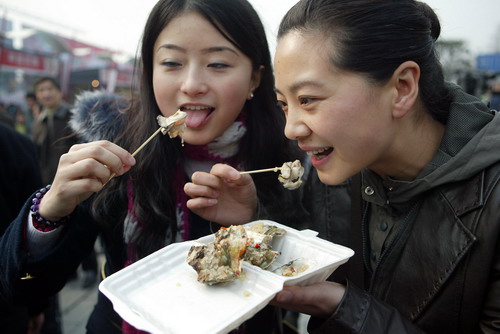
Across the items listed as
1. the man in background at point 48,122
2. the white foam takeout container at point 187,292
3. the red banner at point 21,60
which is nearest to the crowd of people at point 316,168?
the white foam takeout container at point 187,292

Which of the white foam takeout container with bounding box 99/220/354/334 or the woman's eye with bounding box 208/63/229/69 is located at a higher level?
the woman's eye with bounding box 208/63/229/69

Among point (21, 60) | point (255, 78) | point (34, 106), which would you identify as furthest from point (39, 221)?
point (21, 60)

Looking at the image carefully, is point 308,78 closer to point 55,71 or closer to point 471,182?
point 471,182

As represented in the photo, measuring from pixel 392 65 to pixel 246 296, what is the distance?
1185 millimetres

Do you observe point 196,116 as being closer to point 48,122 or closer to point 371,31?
point 371,31

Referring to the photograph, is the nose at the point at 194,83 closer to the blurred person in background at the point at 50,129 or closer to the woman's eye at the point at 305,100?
the woman's eye at the point at 305,100

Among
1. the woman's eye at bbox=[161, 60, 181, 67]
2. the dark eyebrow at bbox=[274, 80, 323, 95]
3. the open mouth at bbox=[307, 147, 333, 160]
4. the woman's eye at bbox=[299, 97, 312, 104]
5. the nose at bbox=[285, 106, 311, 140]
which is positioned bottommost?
the open mouth at bbox=[307, 147, 333, 160]

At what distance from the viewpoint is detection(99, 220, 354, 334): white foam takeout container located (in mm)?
1207

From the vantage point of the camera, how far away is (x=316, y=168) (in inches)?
70.5

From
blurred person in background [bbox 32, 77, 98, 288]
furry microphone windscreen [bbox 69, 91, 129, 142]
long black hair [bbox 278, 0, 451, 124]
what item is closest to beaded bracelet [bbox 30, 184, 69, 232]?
furry microphone windscreen [bbox 69, 91, 129, 142]

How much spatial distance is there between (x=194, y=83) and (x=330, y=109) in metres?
0.78

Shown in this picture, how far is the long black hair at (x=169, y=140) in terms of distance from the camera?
2039 millimetres

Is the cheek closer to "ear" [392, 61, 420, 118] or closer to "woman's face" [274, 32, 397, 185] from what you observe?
"woman's face" [274, 32, 397, 185]

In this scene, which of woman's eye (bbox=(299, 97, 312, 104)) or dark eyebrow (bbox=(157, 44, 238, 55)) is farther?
dark eyebrow (bbox=(157, 44, 238, 55))
